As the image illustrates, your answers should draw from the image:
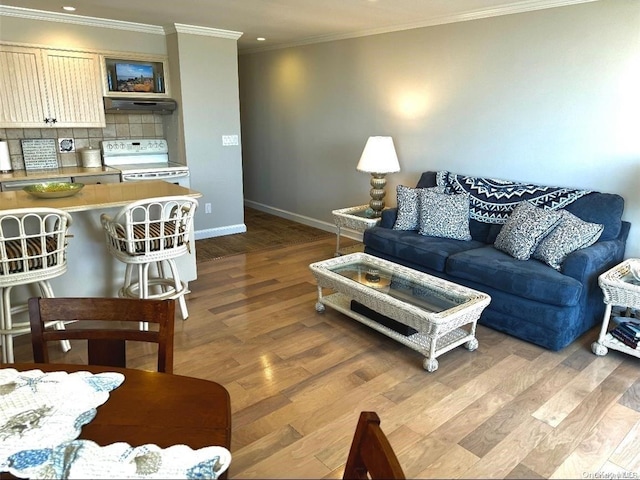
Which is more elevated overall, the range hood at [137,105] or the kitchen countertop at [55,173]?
the range hood at [137,105]

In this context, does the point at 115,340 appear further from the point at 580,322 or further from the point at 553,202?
the point at 553,202

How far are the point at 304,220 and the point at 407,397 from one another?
4.02 metres

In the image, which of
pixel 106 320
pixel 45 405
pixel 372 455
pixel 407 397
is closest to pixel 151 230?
pixel 106 320

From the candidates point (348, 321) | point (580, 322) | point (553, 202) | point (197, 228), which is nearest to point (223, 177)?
point (197, 228)

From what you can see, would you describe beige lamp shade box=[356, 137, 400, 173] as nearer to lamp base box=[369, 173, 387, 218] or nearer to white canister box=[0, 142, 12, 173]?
lamp base box=[369, 173, 387, 218]

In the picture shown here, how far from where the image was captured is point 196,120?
5199 millimetres

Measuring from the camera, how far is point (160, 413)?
3.62ft

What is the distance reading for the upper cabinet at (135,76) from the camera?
16.1 ft

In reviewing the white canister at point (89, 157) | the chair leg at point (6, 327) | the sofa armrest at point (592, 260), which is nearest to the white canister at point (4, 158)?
the white canister at point (89, 157)

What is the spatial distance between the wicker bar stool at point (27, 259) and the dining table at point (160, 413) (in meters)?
1.47

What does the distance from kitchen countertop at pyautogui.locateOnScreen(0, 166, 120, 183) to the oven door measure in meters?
0.12

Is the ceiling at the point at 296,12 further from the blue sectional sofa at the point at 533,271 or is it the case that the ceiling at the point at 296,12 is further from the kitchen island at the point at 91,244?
the kitchen island at the point at 91,244

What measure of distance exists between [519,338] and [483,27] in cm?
267

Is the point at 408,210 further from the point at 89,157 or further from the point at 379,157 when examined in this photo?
the point at 89,157
